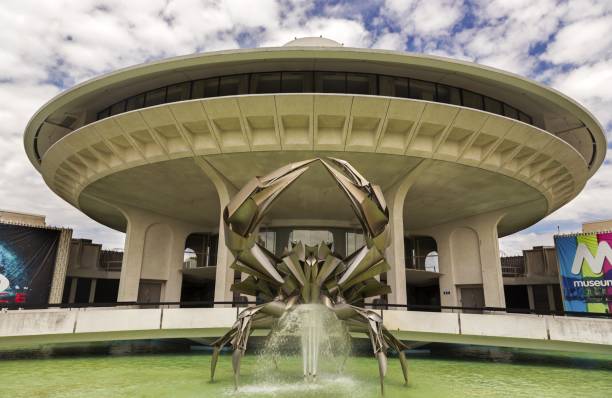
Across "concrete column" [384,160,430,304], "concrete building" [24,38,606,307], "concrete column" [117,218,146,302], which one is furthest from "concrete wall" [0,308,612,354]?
"concrete column" [117,218,146,302]

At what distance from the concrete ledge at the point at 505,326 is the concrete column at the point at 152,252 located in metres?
20.5

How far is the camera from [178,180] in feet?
62.7

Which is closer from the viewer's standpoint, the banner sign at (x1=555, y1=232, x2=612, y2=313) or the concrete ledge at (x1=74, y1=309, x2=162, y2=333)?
the concrete ledge at (x1=74, y1=309, x2=162, y2=333)

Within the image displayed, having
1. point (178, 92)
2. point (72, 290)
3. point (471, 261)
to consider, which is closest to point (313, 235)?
point (471, 261)

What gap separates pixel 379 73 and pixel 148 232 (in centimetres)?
1890

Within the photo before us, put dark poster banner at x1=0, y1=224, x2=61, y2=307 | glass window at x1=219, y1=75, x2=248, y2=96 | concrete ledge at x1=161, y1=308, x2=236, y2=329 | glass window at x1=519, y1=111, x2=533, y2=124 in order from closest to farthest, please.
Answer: concrete ledge at x1=161, y1=308, x2=236, y2=329, glass window at x1=219, y1=75, x2=248, y2=96, glass window at x1=519, y1=111, x2=533, y2=124, dark poster banner at x1=0, y1=224, x2=61, y2=307

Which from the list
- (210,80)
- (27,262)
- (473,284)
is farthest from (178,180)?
(473,284)

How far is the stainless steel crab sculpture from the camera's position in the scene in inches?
215

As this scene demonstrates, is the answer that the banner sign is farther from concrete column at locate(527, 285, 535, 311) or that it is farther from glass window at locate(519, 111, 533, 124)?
glass window at locate(519, 111, 533, 124)

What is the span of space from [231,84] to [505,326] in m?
14.5

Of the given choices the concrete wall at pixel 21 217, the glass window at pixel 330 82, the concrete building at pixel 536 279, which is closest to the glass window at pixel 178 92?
the glass window at pixel 330 82

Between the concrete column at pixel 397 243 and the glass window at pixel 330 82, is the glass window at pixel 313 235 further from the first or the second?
the glass window at pixel 330 82

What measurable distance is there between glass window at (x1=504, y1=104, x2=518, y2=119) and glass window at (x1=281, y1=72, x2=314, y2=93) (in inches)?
399

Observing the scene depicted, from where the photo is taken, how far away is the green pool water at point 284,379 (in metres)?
6.51
